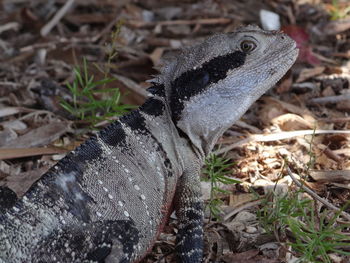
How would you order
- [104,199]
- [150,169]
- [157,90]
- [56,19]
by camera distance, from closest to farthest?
[104,199]
[150,169]
[157,90]
[56,19]

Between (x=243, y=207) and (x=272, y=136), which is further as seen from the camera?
(x=272, y=136)

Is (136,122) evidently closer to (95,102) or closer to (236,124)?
(95,102)

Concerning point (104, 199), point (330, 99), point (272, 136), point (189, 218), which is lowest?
point (330, 99)

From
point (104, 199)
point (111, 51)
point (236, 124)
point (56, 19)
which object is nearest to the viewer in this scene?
point (104, 199)

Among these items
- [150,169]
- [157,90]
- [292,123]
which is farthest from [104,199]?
[292,123]

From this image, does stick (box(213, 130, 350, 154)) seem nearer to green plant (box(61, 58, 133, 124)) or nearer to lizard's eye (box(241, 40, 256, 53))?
green plant (box(61, 58, 133, 124))

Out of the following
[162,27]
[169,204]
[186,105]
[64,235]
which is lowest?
[162,27]

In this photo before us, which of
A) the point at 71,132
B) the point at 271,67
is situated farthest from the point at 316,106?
the point at 71,132

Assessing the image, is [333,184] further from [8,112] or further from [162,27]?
[162,27]
